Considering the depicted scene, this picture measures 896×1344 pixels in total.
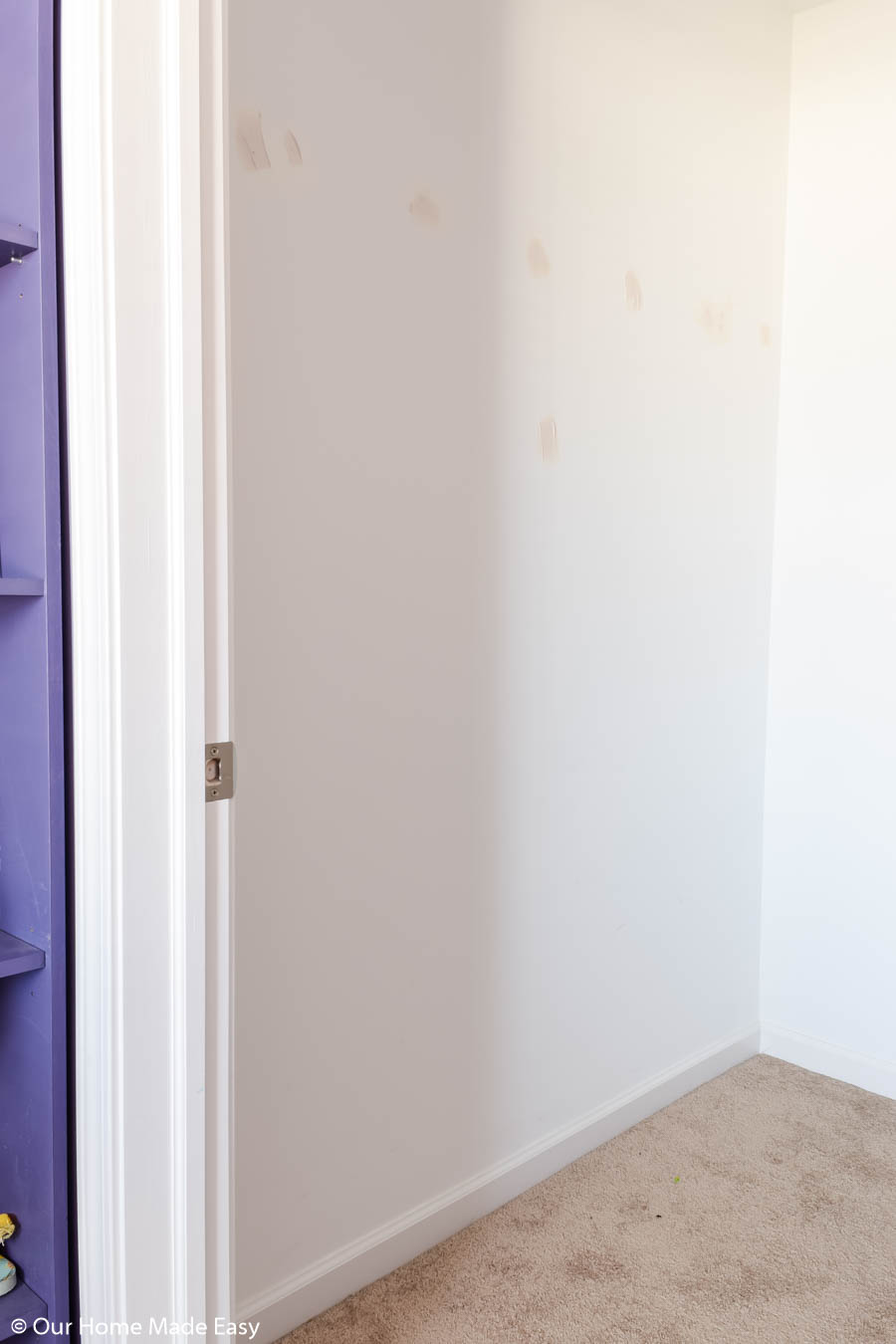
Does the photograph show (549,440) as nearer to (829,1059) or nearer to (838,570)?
(838,570)

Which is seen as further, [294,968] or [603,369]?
[603,369]

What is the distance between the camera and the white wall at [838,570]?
8.25 feet

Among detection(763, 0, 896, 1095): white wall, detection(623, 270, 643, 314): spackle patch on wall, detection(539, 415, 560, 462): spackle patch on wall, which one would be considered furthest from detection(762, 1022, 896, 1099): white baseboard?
detection(623, 270, 643, 314): spackle patch on wall

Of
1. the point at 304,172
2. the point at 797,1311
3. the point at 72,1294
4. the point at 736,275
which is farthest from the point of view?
the point at 736,275

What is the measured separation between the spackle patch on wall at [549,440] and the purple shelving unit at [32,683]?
3.72 feet

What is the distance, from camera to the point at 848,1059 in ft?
8.60

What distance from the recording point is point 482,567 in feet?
6.27

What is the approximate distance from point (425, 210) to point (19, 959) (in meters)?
1.31

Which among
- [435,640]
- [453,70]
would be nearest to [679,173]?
[453,70]

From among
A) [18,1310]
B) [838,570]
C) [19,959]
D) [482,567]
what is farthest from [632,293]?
[18,1310]

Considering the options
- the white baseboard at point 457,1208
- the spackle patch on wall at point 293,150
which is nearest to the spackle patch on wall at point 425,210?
the spackle patch on wall at point 293,150

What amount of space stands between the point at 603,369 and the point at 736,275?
1.99 ft

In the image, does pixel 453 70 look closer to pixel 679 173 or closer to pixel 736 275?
pixel 679 173

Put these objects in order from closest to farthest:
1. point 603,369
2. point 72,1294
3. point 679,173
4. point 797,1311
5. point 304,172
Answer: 1. point 72,1294
2. point 304,172
3. point 797,1311
4. point 603,369
5. point 679,173
